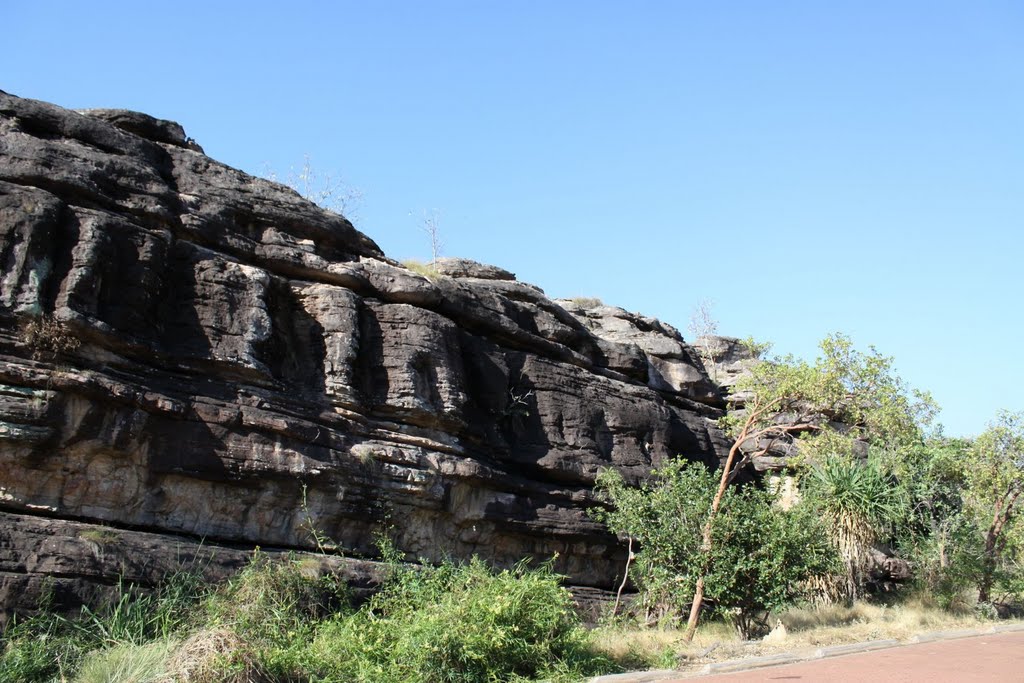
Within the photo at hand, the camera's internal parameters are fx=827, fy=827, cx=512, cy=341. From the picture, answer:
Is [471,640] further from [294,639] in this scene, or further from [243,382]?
[243,382]

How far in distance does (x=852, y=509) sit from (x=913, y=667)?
9893 mm

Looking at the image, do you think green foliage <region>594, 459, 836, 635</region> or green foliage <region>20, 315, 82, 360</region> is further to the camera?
green foliage <region>594, 459, 836, 635</region>

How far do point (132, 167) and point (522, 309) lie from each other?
9551mm

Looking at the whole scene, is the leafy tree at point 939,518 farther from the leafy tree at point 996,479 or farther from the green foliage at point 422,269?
the green foliage at point 422,269

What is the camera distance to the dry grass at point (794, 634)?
12953 millimetres

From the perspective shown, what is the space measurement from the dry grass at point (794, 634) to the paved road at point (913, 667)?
1.24 metres

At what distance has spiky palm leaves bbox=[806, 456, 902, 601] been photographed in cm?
2078

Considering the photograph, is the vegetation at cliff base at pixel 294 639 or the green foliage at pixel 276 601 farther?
the green foliage at pixel 276 601

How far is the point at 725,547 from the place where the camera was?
616 inches

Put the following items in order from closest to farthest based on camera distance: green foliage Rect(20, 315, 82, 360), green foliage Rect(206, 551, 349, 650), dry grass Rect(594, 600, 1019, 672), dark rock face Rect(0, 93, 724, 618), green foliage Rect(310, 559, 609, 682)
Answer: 1. green foliage Rect(310, 559, 609, 682)
2. green foliage Rect(206, 551, 349, 650)
3. green foliage Rect(20, 315, 82, 360)
4. dark rock face Rect(0, 93, 724, 618)
5. dry grass Rect(594, 600, 1019, 672)

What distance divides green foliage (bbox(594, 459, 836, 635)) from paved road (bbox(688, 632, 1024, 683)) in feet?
7.78

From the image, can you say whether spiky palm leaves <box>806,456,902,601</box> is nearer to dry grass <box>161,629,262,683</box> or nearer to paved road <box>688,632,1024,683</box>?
paved road <box>688,632,1024,683</box>

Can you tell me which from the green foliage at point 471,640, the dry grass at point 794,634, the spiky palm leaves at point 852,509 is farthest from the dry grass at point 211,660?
the spiky palm leaves at point 852,509

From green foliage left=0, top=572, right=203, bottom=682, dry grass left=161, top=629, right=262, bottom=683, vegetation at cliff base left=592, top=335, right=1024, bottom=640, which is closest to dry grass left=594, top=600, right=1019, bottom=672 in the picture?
vegetation at cliff base left=592, top=335, right=1024, bottom=640
